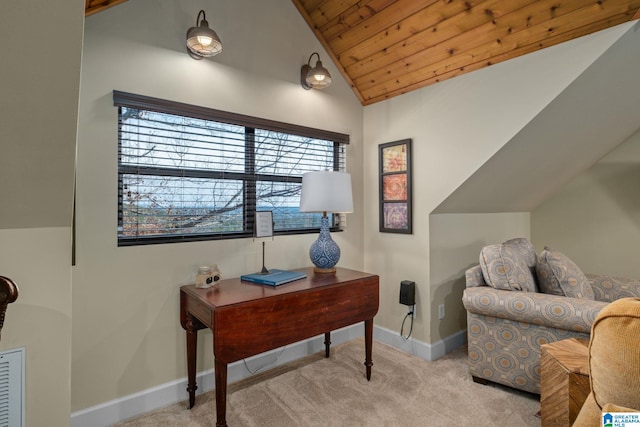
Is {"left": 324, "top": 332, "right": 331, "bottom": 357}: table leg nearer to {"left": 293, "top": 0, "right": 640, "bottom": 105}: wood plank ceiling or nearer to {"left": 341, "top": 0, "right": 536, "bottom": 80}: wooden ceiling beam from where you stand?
{"left": 293, "top": 0, "right": 640, "bottom": 105}: wood plank ceiling

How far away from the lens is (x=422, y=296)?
272cm

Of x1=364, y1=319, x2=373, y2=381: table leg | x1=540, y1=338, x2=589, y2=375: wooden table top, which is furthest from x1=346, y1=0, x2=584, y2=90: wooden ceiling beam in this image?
x1=364, y1=319, x2=373, y2=381: table leg

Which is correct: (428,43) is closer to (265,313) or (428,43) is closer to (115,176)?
(265,313)

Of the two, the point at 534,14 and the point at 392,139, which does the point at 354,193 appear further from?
the point at 534,14

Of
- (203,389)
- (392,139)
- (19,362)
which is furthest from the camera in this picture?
(392,139)

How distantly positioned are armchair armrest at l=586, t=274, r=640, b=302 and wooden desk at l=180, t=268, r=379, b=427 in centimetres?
167

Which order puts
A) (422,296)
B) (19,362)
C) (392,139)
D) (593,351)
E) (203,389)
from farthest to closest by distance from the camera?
(392,139) → (422,296) → (203,389) → (19,362) → (593,351)

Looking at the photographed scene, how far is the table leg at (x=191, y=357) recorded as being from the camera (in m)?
2.00

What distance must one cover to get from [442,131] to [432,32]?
0.71m

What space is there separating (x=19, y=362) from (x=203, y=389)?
3.53 feet

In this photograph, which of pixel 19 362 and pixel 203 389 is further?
pixel 203 389

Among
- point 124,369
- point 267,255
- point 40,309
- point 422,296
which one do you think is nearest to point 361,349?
point 422,296

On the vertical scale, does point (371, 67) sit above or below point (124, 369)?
above

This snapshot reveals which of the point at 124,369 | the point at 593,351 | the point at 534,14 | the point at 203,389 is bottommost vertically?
the point at 203,389
